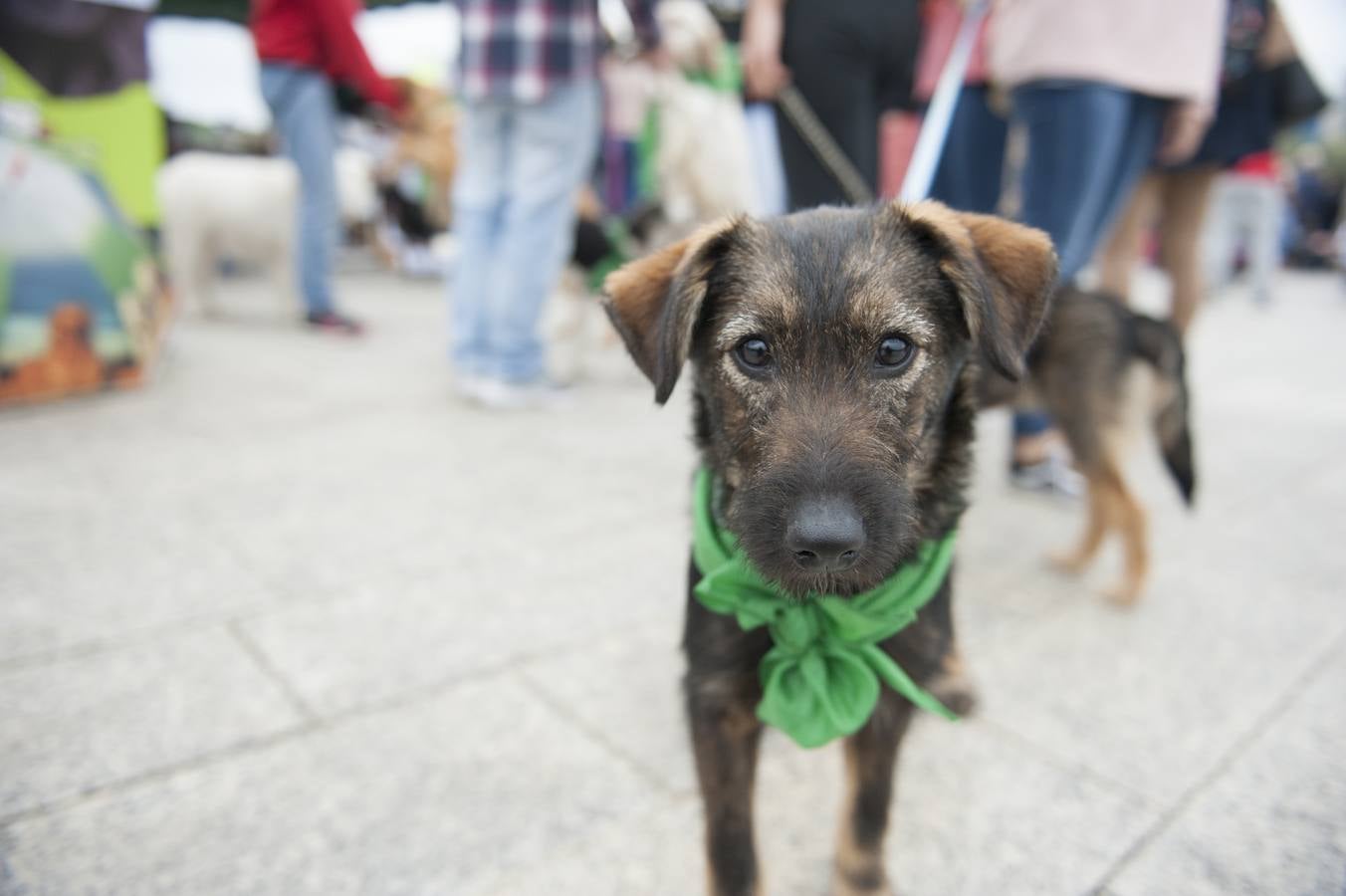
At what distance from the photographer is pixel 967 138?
173 inches

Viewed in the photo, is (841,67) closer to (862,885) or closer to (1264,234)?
(862,885)

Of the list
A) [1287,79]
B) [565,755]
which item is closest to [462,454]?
[565,755]

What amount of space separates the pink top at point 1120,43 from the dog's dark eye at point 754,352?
250cm

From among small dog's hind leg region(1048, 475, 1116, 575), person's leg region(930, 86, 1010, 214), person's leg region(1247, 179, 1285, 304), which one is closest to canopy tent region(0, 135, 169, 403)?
person's leg region(930, 86, 1010, 214)

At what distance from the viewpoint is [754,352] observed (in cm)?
168

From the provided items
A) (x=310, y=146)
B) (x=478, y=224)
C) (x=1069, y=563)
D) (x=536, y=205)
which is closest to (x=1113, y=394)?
(x=1069, y=563)

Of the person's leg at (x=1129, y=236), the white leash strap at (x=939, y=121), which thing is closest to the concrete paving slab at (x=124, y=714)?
the white leash strap at (x=939, y=121)

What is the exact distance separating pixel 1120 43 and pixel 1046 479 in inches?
75.5

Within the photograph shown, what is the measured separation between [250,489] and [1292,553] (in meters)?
4.50

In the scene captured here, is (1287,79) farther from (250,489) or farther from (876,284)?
(250,489)

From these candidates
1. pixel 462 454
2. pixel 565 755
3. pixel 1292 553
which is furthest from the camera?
pixel 462 454

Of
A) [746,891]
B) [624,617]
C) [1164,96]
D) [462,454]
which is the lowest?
[462,454]

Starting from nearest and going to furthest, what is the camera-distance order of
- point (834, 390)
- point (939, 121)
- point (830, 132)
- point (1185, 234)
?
point (834, 390)
point (939, 121)
point (830, 132)
point (1185, 234)

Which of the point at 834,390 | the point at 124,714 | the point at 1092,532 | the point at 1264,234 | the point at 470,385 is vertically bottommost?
the point at 470,385
